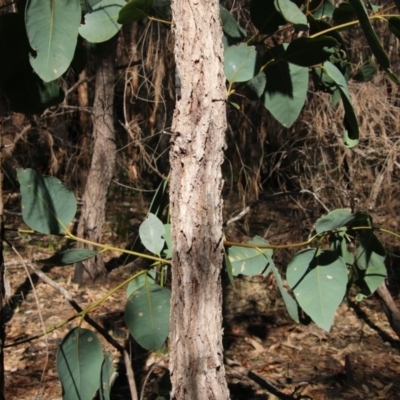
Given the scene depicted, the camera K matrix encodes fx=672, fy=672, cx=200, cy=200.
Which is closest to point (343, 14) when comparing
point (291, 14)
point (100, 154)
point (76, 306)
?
point (291, 14)

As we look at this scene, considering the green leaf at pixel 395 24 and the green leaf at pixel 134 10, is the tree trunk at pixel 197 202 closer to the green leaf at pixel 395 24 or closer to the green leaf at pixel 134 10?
the green leaf at pixel 134 10

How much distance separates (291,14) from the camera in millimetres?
1438

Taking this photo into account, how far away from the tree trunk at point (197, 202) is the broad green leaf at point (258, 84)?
46 cm

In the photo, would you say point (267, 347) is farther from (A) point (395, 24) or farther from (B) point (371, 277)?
(A) point (395, 24)

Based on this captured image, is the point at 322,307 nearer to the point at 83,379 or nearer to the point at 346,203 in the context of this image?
the point at 83,379

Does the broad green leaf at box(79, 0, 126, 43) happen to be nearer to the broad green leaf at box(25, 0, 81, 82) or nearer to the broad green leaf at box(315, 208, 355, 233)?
the broad green leaf at box(25, 0, 81, 82)

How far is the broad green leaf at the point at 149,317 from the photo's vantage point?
1597 mm

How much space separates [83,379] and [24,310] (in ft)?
12.5

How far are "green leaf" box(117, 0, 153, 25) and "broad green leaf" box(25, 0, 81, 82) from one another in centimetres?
11

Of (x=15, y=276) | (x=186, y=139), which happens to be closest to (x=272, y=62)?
(x=186, y=139)

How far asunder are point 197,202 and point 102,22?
526mm

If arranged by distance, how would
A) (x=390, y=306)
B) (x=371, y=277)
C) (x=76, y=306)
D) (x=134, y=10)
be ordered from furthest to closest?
(x=390, y=306) → (x=371, y=277) → (x=76, y=306) → (x=134, y=10)

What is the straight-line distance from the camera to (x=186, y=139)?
1272mm

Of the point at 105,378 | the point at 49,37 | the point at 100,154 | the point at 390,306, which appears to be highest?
the point at 49,37
